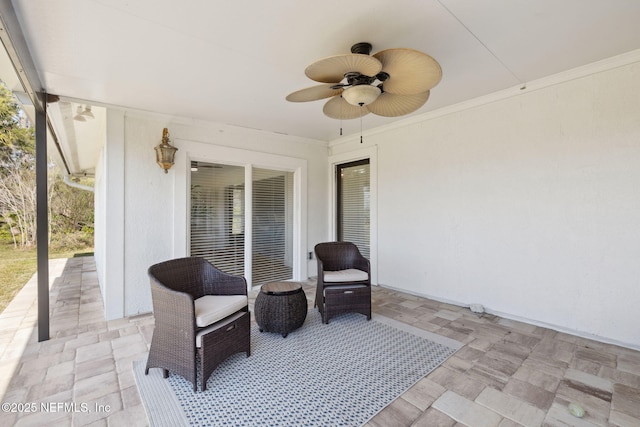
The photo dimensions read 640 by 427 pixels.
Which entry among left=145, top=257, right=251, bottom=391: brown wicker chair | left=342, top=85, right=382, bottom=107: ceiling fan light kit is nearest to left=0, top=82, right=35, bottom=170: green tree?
left=145, top=257, right=251, bottom=391: brown wicker chair

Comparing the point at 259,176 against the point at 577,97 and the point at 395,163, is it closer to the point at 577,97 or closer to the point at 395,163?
the point at 395,163

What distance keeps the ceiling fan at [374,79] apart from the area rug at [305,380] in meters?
2.14

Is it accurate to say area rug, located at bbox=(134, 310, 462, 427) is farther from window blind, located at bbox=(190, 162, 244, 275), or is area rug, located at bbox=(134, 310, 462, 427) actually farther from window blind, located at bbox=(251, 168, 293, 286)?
window blind, located at bbox=(251, 168, 293, 286)

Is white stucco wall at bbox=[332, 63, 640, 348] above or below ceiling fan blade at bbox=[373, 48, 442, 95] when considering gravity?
below

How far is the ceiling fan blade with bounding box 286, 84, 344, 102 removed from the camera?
6.95 ft

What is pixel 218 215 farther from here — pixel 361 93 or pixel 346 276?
pixel 361 93

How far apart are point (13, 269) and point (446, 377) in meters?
7.89

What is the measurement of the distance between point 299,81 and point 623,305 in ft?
12.5

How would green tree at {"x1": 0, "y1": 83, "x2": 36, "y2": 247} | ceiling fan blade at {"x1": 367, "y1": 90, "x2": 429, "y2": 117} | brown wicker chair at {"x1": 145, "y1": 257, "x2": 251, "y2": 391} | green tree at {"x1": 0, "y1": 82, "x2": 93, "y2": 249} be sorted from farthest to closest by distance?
green tree at {"x1": 0, "y1": 82, "x2": 93, "y2": 249} < green tree at {"x1": 0, "y1": 83, "x2": 36, "y2": 247} < ceiling fan blade at {"x1": 367, "y1": 90, "x2": 429, "y2": 117} < brown wicker chair at {"x1": 145, "y1": 257, "x2": 251, "y2": 391}

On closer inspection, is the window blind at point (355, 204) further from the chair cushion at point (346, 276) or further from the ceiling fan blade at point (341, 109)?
the ceiling fan blade at point (341, 109)

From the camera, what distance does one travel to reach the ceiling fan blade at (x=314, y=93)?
212 centimetres

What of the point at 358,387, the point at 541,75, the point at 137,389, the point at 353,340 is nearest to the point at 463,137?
the point at 541,75

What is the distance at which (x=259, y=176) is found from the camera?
477 centimetres

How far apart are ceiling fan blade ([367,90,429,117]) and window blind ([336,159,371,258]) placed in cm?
250
